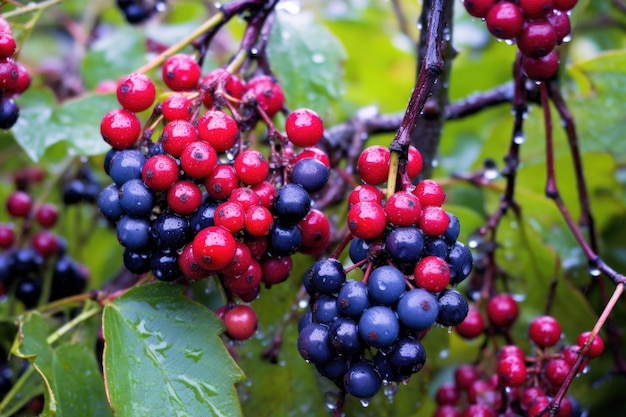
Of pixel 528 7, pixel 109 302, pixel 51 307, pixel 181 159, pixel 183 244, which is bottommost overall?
pixel 51 307

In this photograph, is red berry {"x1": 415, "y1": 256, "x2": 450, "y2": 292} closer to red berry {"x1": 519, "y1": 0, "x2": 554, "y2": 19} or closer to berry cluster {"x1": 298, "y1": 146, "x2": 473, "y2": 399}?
berry cluster {"x1": 298, "y1": 146, "x2": 473, "y2": 399}

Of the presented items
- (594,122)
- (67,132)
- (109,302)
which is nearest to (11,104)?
(67,132)

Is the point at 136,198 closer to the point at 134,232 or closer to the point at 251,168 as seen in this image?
the point at 134,232

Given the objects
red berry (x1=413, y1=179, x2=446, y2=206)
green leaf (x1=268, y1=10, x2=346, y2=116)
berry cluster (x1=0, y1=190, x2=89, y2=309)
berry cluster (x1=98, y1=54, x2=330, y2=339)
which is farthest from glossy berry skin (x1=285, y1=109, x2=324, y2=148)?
berry cluster (x1=0, y1=190, x2=89, y2=309)

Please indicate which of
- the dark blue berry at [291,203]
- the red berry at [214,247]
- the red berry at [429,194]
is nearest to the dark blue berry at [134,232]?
the red berry at [214,247]

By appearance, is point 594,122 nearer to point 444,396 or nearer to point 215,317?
point 444,396
